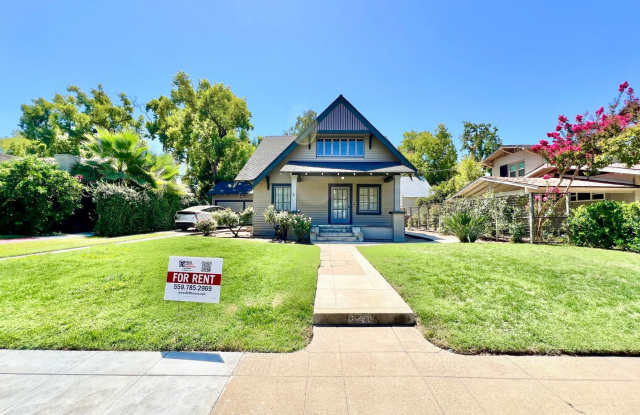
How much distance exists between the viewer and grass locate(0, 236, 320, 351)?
3.22m

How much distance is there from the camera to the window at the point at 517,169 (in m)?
21.0

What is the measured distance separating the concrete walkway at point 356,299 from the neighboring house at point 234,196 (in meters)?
19.8

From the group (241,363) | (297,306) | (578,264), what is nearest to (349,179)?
(578,264)

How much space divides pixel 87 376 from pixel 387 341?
129 inches

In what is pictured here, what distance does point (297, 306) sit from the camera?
4.07m

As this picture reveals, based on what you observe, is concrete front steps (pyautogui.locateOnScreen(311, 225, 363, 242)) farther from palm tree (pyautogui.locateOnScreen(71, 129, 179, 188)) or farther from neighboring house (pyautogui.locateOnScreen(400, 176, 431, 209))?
neighboring house (pyautogui.locateOnScreen(400, 176, 431, 209))

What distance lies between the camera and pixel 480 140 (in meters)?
43.1

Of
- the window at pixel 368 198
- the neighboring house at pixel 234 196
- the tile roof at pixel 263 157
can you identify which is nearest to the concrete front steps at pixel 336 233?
the window at pixel 368 198

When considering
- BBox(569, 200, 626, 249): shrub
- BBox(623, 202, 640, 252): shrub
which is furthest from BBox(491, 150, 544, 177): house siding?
BBox(623, 202, 640, 252): shrub

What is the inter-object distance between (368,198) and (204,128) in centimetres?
2114

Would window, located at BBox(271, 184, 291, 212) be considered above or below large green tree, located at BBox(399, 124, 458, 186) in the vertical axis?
below

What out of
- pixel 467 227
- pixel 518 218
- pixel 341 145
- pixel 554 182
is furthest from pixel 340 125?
pixel 554 182

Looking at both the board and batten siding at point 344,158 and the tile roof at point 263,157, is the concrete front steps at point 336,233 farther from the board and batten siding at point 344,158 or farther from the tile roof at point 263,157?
the tile roof at point 263,157

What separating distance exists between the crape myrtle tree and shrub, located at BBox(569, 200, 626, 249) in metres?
1.14
